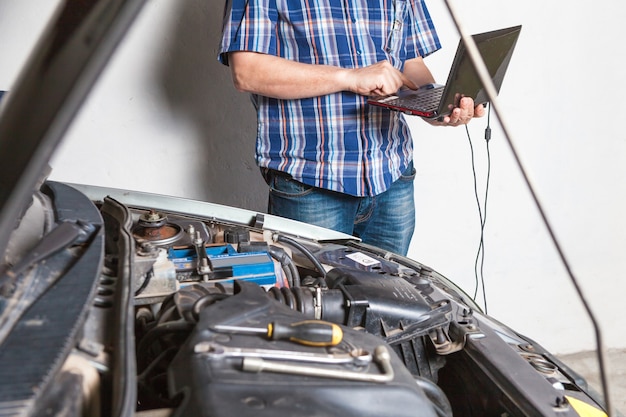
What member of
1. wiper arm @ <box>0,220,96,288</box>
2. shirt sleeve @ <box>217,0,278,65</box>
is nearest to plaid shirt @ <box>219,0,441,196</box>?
shirt sleeve @ <box>217,0,278,65</box>

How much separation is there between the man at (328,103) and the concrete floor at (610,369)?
53.6 inches

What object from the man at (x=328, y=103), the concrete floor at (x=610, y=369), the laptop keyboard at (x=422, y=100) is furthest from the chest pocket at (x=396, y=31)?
the concrete floor at (x=610, y=369)

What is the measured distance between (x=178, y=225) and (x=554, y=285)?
6.15 feet

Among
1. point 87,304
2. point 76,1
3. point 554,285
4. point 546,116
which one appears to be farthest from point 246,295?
point 554,285

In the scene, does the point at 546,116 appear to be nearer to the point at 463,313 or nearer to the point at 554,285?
the point at 554,285

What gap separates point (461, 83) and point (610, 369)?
174cm

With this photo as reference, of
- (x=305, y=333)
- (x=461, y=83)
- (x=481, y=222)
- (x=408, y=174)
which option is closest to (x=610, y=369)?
(x=481, y=222)

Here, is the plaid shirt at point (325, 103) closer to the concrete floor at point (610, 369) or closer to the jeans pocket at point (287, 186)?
the jeans pocket at point (287, 186)

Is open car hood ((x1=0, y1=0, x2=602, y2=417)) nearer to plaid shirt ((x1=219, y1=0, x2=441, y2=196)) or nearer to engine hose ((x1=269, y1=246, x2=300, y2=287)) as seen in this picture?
engine hose ((x1=269, y1=246, x2=300, y2=287))

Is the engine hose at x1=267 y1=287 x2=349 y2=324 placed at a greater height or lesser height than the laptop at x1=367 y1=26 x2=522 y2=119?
lesser

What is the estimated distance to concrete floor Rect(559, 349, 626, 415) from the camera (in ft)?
8.19

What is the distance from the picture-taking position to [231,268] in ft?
3.55

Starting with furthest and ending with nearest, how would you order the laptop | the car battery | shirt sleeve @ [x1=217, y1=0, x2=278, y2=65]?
shirt sleeve @ [x1=217, y1=0, x2=278, y2=65] < the laptop < the car battery

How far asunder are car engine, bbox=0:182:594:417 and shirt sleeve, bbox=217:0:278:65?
19.8 inches
